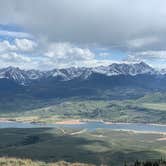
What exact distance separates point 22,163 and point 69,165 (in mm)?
7792

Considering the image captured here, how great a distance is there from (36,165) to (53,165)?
3286 millimetres

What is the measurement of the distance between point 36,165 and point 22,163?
2611 mm

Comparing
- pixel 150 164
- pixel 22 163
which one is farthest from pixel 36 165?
pixel 150 164

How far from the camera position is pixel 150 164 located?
63.2 m

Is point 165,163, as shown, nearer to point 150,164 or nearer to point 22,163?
point 150,164

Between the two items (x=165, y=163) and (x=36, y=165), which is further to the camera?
(x=36, y=165)

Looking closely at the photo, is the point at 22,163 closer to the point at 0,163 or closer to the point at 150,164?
the point at 0,163

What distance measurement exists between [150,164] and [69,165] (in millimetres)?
15468

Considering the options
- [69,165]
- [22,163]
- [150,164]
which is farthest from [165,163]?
[22,163]

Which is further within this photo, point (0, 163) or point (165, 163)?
point (0, 163)

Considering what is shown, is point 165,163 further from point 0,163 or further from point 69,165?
point 0,163

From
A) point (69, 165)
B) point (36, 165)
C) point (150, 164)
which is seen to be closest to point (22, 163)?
point (36, 165)

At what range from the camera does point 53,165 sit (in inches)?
2832

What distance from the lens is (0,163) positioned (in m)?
A: 69.4
